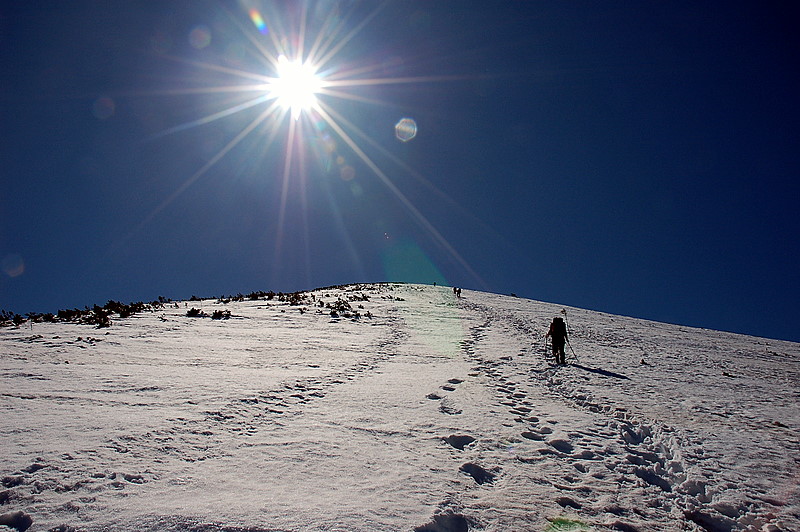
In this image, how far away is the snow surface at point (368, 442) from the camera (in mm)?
3309

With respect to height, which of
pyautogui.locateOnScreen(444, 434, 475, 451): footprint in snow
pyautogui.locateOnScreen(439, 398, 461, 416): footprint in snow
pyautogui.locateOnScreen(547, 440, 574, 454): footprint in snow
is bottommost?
pyautogui.locateOnScreen(444, 434, 475, 451): footprint in snow

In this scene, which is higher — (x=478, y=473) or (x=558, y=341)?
(x=558, y=341)

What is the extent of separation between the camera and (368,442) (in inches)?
188

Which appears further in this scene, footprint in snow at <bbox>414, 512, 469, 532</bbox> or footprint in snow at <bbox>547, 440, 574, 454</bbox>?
footprint in snow at <bbox>547, 440, 574, 454</bbox>

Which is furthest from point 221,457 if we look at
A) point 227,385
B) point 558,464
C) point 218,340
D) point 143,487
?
point 218,340

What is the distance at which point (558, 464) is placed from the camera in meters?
4.58

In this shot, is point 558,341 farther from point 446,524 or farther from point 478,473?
point 446,524

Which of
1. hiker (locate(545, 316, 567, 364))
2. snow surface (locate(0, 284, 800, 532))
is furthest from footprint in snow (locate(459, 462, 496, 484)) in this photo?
hiker (locate(545, 316, 567, 364))

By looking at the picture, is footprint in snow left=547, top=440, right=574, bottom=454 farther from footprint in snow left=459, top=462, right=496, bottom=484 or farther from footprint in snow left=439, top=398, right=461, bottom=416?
footprint in snow left=439, top=398, right=461, bottom=416

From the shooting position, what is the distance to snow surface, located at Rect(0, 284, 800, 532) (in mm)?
3309

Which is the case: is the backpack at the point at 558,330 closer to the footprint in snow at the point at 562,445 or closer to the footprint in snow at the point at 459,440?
the footprint in snow at the point at 562,445

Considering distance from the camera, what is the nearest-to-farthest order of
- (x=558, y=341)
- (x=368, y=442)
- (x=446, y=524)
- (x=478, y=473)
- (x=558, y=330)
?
(x=446, y=524) < (x=478, y=473) < (x=368, y=442) < (x=558, y=341) < (x=558, y=330)

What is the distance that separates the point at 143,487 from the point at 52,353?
6.57 m

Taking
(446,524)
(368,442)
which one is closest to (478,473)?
(446,524)
